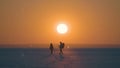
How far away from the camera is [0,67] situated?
2294 cm

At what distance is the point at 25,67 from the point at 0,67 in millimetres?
1536

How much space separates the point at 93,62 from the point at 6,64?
19.0 feet

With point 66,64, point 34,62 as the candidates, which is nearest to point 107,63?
point 66,64

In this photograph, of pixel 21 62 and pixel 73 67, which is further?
pixel 21 62

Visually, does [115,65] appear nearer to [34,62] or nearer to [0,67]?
[34,62]

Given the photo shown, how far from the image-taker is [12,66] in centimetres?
2331

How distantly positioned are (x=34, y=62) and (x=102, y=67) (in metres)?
5.03

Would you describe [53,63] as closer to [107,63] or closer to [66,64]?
[66,64]

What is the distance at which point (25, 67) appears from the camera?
75.0ft

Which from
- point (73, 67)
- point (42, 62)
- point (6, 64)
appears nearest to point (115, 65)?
point (73, 67)

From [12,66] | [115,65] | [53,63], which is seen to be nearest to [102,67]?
[115,65]

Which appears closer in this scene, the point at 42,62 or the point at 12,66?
the point at 12,66

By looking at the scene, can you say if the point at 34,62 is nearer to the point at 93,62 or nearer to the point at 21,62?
the point at 21,62

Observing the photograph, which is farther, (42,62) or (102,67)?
(42,62)
